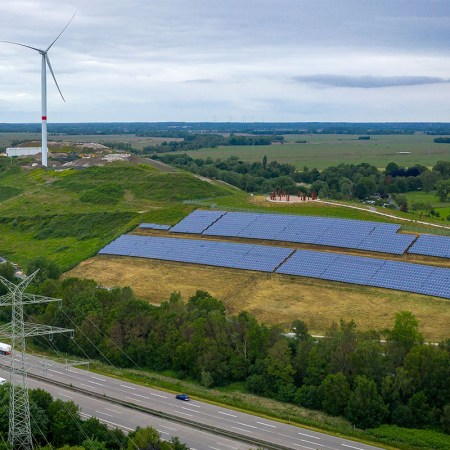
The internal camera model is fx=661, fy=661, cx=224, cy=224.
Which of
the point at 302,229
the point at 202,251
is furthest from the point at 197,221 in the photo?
the point at 302,229

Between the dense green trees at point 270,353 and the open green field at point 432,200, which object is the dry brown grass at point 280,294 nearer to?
the dense green trees at point 270,353

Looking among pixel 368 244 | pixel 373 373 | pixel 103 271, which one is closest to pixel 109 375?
pixel 373 373

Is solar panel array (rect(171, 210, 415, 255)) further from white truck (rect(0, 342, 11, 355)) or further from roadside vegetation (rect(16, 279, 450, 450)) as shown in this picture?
white truck (rect(0, 342, 11, 355))

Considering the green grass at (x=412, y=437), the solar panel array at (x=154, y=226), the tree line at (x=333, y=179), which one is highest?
the tree line at (x=333, y=179)

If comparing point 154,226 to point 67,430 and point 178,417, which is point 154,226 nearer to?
point 178,417

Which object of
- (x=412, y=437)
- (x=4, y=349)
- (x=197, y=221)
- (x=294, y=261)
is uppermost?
(x=197, y=221)

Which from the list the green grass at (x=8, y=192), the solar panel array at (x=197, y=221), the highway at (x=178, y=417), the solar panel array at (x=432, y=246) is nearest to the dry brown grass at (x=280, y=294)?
the solar panel array at (x=432, y=246)

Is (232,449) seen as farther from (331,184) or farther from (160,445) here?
(331,184)
